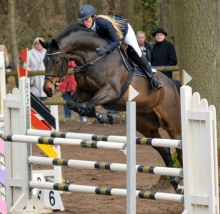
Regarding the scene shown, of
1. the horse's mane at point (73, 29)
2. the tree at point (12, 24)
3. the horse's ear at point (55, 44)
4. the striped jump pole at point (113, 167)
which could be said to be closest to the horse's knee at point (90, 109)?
the horse's ear at point (55, 44)

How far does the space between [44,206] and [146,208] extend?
39.9 inches

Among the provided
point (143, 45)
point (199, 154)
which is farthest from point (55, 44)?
point (143, 45)

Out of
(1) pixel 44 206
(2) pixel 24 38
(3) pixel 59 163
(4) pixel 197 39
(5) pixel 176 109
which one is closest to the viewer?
(3) pixel 59 163

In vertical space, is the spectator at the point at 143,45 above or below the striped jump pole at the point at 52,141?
above

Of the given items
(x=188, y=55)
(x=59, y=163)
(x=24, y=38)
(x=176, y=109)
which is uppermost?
Result: (x=24, y=38)

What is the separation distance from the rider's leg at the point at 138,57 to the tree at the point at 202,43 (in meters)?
0.62

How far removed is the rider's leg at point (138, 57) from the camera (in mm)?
8477

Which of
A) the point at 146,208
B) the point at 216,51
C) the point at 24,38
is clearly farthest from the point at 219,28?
the point at 24,38

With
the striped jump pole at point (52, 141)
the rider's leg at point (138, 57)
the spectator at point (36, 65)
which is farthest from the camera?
the spectator at point (36, 65)

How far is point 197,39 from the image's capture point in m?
7.94

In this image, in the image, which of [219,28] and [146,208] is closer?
[146,208]

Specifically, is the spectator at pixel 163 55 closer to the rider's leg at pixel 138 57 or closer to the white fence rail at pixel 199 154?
the rider's leg at pixel 138 57

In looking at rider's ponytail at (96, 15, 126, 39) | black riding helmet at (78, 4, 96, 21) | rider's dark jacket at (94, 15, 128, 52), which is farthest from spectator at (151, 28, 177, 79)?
black riding helmet at (78, 4, 96, 21)

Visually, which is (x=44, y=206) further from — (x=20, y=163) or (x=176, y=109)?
(x=176, y=109)
